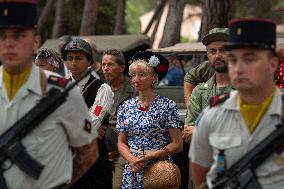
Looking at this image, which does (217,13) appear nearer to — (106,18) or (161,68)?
(161,68)

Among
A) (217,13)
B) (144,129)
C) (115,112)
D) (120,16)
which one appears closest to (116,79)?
(115,112)

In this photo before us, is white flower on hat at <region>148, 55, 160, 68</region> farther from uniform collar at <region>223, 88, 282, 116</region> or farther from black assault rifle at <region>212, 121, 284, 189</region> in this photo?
black assault rifle at <region>212, 121, 284, 189</region>

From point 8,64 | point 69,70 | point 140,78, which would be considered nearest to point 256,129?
point 8,64

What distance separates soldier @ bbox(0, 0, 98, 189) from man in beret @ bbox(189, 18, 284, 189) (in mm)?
845

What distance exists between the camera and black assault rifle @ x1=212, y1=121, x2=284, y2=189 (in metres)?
4.88

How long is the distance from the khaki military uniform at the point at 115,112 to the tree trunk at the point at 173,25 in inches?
632

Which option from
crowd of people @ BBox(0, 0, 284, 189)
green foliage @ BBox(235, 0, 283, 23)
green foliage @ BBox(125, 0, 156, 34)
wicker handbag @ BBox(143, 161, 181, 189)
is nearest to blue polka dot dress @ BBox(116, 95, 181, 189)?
wicker handbag @ BBox(143, 161, 181, 189)

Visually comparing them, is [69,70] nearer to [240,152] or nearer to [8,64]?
[8,64]

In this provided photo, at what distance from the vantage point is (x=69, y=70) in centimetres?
872

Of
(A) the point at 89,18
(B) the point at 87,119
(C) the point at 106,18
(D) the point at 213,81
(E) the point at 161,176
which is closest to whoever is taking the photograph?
(B) the point at 87,119

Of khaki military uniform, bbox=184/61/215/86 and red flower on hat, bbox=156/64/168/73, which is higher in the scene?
red flower on hat, bbox=156/64/168/73

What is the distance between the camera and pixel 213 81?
24.7ft

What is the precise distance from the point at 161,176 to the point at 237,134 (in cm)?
304

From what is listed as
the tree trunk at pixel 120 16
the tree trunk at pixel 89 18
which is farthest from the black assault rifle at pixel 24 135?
the tree trunk at pixel 120 16
